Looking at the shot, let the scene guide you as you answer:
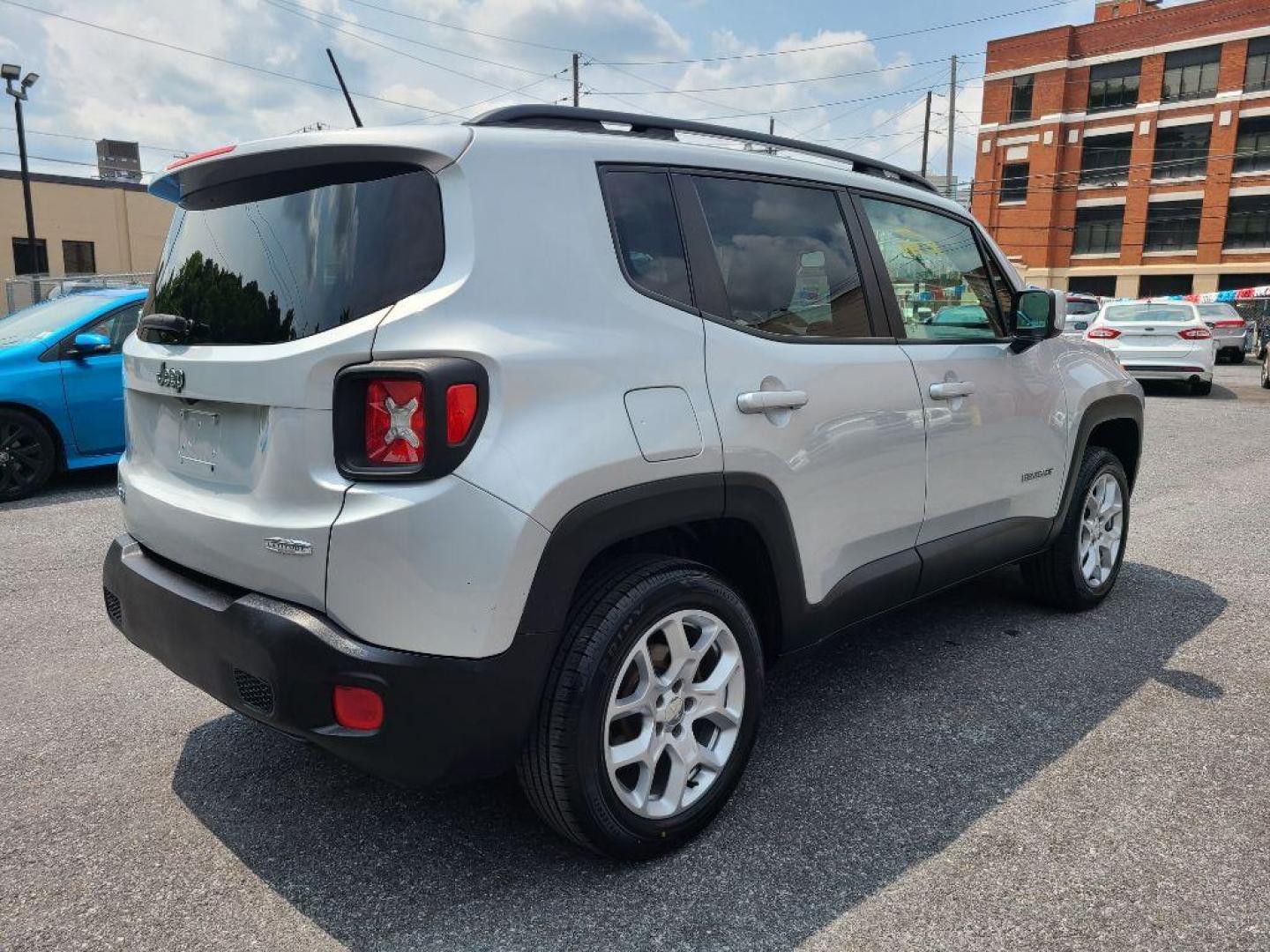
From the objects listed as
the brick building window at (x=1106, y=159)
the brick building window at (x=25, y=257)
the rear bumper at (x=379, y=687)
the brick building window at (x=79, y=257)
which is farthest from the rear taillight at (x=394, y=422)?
the brick building window at (x=1106, y=159)

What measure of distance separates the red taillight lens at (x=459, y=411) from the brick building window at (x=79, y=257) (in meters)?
43.0

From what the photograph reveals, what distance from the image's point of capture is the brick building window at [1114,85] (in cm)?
4572

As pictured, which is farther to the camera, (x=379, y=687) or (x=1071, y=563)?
(x=1071, y=563)

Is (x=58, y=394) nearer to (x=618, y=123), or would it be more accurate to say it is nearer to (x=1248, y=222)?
(x=618, y=123)

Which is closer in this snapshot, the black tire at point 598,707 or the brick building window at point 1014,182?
the black tire at point 598,707

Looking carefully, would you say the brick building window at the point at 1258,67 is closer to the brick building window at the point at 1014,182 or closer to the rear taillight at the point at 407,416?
the brick building window at the point at 1014,182

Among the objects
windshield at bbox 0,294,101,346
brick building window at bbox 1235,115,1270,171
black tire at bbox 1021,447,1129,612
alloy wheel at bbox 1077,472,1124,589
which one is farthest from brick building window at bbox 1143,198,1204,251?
windshield at bbox 0,294,101,346

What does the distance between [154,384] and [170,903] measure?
4.47 ft

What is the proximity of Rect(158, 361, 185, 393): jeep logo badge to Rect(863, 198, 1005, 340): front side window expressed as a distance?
2302 mm

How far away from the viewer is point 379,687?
2.03 meters

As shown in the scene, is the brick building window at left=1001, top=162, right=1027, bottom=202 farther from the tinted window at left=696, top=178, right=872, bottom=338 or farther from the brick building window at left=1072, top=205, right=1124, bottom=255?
the tinted window at left=696, top=178, right=872, bottom=338

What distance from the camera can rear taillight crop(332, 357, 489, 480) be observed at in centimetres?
201

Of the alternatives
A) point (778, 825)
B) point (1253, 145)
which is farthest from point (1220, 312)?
point (778, 825)

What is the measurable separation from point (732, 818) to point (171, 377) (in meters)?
1.99
